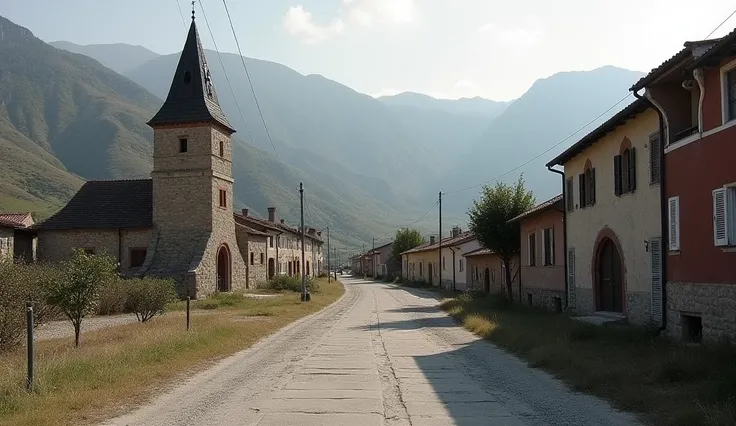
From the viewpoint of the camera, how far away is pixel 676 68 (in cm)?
1366

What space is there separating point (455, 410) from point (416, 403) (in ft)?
2.27

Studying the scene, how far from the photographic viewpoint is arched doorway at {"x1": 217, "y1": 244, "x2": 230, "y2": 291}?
43.9 metres

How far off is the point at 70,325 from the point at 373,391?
61.4ft

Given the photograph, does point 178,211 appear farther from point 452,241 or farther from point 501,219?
point 452,241

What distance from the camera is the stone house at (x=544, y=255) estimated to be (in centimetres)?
2514

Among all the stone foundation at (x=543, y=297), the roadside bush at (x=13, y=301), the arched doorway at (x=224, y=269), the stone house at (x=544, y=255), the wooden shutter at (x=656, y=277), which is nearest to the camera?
the roadside bush at (x=13, y=301)

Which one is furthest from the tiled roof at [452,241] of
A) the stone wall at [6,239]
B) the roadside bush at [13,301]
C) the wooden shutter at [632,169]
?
the roadside bush at [13,301]

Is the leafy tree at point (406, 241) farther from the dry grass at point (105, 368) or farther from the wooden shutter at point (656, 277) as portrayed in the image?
the wooden shutter at point (656, 277)

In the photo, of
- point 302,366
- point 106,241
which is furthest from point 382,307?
point 302,366

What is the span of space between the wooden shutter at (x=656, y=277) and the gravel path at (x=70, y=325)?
1623cm

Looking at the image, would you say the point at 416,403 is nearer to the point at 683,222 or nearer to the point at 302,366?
the point at 302,366

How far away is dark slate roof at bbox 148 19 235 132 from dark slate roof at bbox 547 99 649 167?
2457 centimetres

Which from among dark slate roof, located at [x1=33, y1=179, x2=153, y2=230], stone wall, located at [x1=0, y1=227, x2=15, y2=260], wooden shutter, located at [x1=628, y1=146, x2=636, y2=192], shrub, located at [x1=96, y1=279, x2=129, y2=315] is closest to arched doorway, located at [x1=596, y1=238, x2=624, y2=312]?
wooden shutter, located at [x1=628, y1=146, x2=636, y2=192]

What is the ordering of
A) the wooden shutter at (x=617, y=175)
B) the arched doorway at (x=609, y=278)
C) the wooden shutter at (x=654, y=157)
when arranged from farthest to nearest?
the arched doorway at (x=609, y=278)
the wooden shutter at (x=617, y=175)
the wooden shutter at (x=654, y=157)
